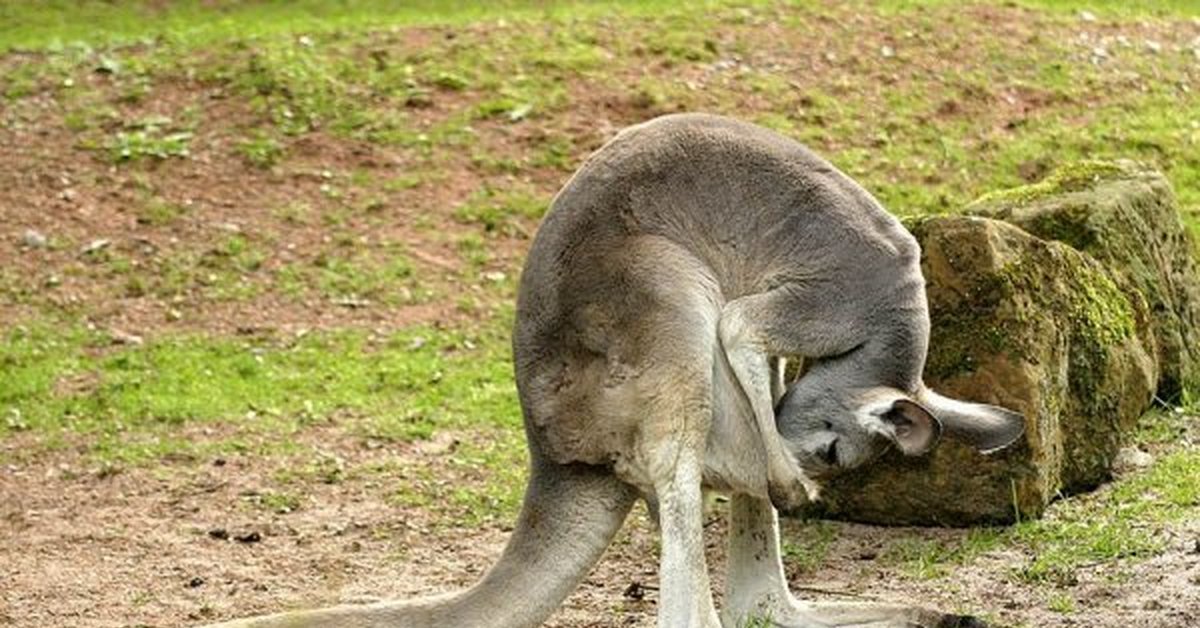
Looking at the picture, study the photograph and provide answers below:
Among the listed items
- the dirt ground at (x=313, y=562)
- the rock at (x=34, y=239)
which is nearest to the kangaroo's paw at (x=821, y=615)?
the dirt ground at (x=313, y=562)

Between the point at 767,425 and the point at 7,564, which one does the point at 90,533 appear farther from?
the point at 767,425

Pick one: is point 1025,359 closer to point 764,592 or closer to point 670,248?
point 764,592

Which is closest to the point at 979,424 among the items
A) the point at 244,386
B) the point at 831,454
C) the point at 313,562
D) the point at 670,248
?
the point at 831,454

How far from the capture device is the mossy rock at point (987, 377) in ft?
29.1

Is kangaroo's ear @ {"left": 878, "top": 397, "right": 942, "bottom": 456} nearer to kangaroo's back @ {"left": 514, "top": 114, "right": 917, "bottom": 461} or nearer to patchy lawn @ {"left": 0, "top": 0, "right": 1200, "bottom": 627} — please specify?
kangaroo's back @ {"left": 514, "top": 114, "right": 917, "bottom": 461}

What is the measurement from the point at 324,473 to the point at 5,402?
2.44 m

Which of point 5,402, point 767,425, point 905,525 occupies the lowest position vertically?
point 5,402

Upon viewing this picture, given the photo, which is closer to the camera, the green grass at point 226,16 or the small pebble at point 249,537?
the small pebble at point 249,537

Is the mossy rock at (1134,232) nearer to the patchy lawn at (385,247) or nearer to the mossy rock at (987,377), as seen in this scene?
the patchy lawn at (385,247)

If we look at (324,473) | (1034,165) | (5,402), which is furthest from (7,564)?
(1034,165)

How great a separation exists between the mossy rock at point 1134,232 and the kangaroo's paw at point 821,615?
2962 millimetres

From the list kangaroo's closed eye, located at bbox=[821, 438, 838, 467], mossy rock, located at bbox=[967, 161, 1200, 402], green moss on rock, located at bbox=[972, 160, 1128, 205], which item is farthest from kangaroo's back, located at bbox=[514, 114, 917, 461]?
green moss on rock, located at bbox=[972, 160, 1128, 205]

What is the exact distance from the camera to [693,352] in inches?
272

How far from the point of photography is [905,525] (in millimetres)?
9039
